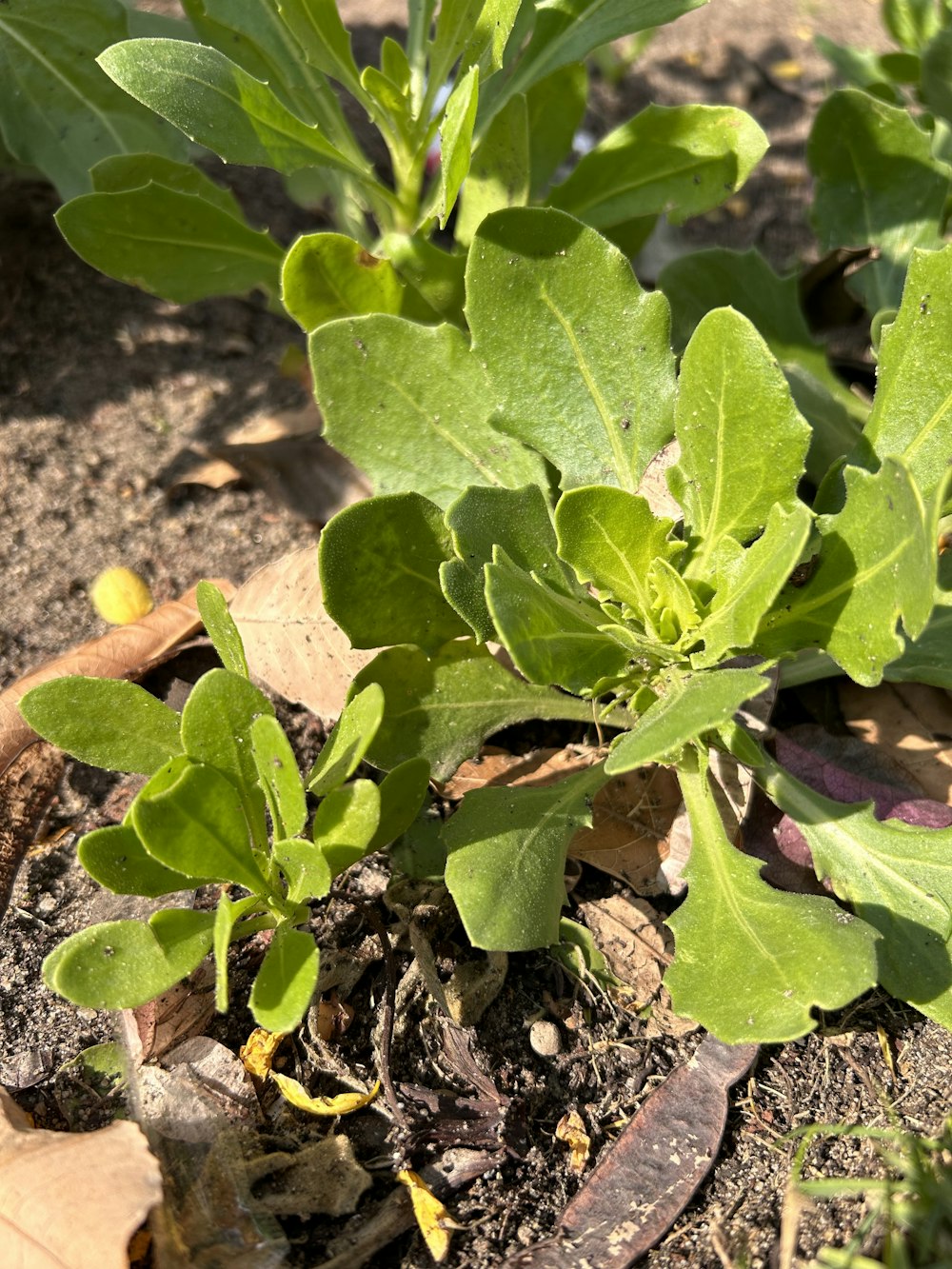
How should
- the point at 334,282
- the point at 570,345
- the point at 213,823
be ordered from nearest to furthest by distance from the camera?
the point at 213,823, the point at 570,345, the point at 334,282

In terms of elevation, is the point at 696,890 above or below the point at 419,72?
below

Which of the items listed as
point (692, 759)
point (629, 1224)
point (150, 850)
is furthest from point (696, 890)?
point (150, 850)

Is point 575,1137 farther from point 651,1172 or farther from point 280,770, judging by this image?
point 280,770

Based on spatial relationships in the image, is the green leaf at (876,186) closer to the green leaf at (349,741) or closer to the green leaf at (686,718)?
the green leaf at (686,718)

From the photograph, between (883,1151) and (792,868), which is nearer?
(883,1151)

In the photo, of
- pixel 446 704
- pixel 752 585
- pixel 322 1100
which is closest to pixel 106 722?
pixel 446 704

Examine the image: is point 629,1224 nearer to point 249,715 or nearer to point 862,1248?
point 862,1248

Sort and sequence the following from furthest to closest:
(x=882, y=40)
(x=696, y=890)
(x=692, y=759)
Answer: (x=882, y=40) → (x=692, y=759) → (x=696, y=890)

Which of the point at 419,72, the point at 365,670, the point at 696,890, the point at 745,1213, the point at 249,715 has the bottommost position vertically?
the point at 745,1213
